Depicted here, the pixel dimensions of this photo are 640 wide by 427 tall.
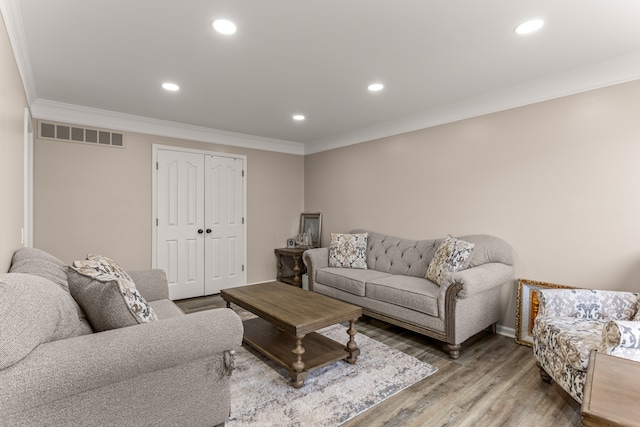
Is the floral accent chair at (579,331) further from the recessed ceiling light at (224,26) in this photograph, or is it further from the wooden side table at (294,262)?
the wooden side table at (294,262)

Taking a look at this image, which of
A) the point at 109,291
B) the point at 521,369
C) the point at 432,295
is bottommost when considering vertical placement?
the point at 521,369

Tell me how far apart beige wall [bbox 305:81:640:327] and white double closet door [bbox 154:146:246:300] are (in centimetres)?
235

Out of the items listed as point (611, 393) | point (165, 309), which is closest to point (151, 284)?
point (165, 309)

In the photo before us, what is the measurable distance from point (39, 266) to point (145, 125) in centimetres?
275

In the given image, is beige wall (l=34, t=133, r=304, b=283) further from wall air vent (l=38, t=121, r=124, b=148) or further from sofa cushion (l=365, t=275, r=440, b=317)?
sofa cushion (l=365, t=275, r=440, b=317)

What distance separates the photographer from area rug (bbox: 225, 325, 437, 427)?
192cm

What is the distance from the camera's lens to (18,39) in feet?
6.88

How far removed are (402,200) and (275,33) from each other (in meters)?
2.67

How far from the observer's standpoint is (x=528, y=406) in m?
2.03

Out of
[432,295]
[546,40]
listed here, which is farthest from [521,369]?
[546,40]

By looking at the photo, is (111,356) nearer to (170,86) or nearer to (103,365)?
(103,365)

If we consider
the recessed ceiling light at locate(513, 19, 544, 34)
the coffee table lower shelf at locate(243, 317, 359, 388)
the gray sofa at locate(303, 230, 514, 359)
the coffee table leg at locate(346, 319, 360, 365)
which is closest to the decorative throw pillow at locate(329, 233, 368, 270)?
the gray sofa at locate(303, 230, 514, 359)

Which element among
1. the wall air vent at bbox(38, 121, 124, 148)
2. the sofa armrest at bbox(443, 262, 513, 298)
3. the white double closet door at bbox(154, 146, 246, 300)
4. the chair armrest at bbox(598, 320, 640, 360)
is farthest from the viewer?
the white double closet door at bbox(154, 146, 246, 300)

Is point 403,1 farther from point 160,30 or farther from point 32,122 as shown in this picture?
point 32,122
